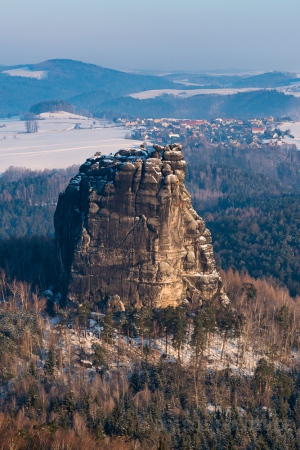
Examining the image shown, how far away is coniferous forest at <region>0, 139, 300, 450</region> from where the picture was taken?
4012 cm

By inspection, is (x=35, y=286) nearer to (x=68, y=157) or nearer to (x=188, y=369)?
(x=188, y=369)

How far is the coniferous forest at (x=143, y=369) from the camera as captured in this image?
132ft

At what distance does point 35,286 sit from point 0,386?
1633cm

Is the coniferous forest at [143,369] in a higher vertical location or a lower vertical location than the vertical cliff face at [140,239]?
lower

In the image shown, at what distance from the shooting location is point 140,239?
54.4 meters

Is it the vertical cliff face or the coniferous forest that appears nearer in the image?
the coniferous forest

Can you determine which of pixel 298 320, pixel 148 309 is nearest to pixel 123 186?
pixel 148 309

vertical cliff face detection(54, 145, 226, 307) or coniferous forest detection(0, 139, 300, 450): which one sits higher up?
vertical cliff face detection(54, 145, 226, 307)

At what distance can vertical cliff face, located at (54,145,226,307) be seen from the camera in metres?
54.1

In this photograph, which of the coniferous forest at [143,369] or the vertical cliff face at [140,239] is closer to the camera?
the coniferous forest at [143,369]

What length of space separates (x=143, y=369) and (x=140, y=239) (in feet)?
36.0

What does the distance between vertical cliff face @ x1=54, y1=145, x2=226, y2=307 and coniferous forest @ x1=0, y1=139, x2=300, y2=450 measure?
1978 mm

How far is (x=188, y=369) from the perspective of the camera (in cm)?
4878

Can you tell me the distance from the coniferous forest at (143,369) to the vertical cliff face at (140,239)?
6.49 feet
